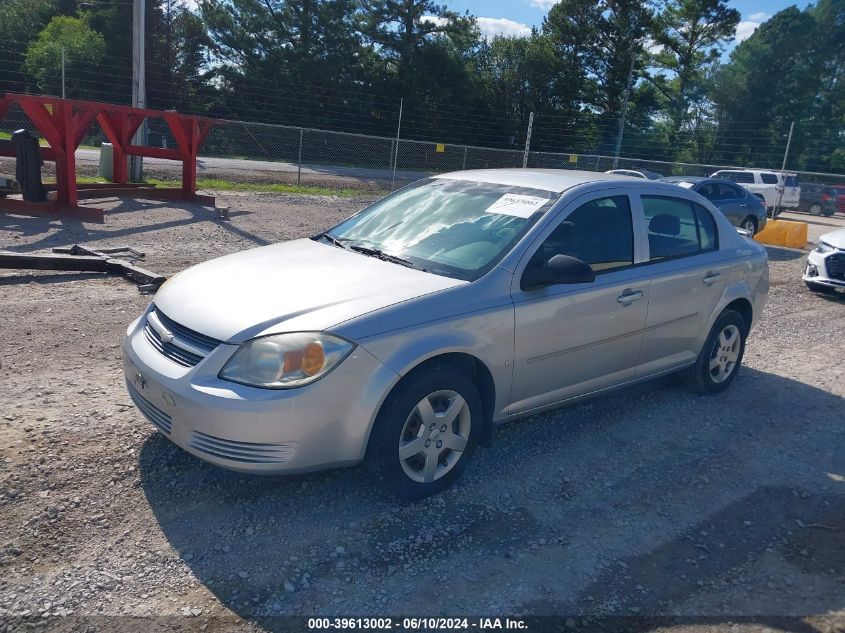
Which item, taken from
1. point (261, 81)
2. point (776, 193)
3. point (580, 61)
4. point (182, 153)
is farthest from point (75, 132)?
point (580, 61)

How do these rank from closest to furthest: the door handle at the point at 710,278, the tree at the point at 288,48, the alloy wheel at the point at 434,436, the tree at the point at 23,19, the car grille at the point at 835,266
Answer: the alloy wheel at the point at 434,436 < the door handle at the point at 710,278 < the car grille at the point at 835,266 < the tree at the point at 288,48 < the tree at the point at 23,19

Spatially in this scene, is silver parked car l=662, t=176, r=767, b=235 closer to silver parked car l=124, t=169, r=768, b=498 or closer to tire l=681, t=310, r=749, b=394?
tire l=681, t=310, r=749, b=394

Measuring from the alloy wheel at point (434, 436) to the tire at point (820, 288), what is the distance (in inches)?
322

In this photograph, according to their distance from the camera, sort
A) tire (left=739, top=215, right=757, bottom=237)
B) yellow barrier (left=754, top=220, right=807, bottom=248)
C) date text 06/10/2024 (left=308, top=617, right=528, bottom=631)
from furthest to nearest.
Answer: yellow barrier (left=754, top=220, right=807, bottom=248)
tire (left=739, top=215, right=757, bottom=237)
date text 06/10/2024 (left=308, top=617, right=528, bottom=631)

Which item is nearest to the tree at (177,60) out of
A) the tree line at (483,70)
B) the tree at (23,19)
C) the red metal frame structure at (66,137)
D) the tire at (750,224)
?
the tree line at (483,70)

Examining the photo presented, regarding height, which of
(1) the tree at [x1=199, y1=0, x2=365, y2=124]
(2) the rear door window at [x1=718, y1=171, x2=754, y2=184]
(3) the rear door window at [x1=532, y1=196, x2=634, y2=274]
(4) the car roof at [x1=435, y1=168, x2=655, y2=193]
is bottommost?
(3) the rear door window at [x1=532, y1=196, x2=634, y2=274]

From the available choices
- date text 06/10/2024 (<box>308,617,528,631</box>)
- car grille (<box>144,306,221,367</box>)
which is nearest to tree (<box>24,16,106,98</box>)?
car grille (<box>144,306,221,367</box>)

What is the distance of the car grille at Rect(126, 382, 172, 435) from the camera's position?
11.5 feet

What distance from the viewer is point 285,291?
3.75 metres

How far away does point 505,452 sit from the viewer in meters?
4.47

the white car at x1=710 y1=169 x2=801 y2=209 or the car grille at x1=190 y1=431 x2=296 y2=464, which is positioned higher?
the white car at x1=710 y1=169 x2=801 y2=209

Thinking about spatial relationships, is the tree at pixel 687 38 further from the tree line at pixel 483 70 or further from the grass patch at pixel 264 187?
the grass patch at pixel 264 187

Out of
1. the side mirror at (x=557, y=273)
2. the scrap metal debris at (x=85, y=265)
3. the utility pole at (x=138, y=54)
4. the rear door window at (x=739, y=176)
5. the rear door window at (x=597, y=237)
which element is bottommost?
the scrap metal debris at (x=85, y=265)

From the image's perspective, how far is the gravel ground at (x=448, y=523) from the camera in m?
3.02
